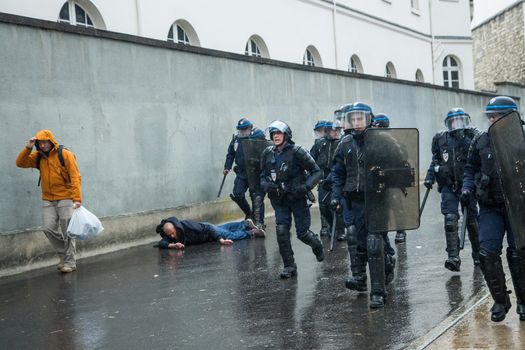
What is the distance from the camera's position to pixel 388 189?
726 cm

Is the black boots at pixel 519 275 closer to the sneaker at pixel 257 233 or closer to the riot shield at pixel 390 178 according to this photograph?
the riot shield at pixel 390 178

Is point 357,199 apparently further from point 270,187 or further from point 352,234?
point 270,187

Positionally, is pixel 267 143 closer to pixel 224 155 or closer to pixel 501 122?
pixel 224 155

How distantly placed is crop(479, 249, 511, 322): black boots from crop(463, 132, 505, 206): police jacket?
0.43m

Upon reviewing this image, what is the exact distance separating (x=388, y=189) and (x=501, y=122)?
1497 millimetres

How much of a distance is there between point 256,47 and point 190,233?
10271mm

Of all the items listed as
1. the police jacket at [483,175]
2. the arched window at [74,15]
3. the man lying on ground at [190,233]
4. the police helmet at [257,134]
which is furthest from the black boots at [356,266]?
the arched window at [74,15]

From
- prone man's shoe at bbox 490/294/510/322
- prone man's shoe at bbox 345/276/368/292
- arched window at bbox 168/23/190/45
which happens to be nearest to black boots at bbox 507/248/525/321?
prone man's shoe at bbox 490/294/510/322

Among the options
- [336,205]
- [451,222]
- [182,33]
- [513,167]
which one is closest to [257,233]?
[451,222]

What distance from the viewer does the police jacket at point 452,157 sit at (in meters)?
8.84

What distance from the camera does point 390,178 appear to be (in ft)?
23.8

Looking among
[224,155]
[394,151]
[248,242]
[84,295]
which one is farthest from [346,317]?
[224,155]

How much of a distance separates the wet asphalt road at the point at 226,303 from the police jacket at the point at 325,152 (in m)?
1.89

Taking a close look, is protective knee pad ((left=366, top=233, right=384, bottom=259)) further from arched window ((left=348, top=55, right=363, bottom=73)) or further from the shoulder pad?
arched window ((left=348, top=55, right=363, bottom=73))
